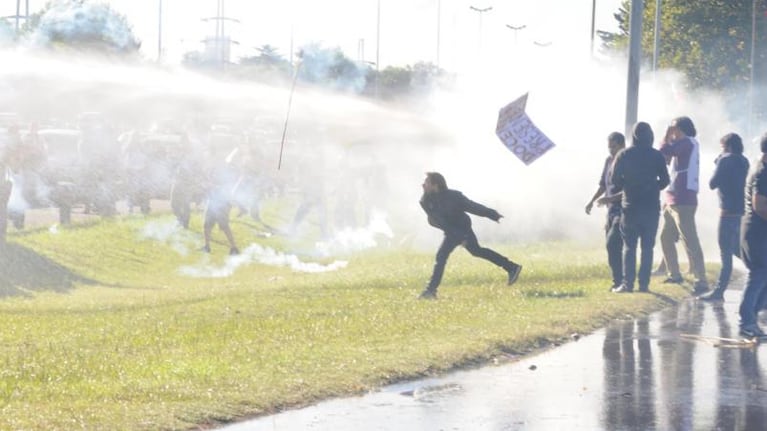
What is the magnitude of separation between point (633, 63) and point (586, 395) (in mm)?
11277

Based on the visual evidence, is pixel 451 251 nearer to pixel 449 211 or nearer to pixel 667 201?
pixel 449 211

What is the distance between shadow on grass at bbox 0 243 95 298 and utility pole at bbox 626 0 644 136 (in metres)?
7.83

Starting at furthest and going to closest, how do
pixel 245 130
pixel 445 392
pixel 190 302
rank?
pixel 245 130
pixel 190 302
pixel 445 392

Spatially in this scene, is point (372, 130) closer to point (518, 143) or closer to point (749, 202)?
point (518, 143)

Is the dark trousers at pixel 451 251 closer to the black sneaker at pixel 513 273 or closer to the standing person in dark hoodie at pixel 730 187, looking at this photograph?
the black sneaker at pixel 513 273

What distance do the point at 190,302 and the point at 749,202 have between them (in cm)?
621

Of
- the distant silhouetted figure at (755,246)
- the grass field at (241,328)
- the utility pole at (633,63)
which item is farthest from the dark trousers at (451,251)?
the utility pole at (633,63)

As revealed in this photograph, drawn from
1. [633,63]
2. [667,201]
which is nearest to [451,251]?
[667,201]

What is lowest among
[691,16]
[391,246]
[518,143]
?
[391,246]

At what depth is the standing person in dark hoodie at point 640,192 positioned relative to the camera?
1569 centimetres

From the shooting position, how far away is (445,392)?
9633 mm

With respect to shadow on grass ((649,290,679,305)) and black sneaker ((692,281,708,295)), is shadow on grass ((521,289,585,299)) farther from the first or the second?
black sneaker ((692,281,708,295))

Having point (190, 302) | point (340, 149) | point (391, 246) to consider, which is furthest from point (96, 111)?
point (190, 302)

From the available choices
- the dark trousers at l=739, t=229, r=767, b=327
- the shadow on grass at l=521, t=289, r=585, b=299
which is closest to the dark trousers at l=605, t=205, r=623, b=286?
the shadow on grass at l=521, t=289, r=585, b=299
